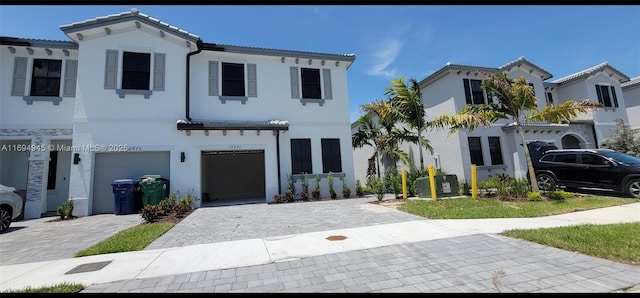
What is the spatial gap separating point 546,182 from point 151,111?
693 inches

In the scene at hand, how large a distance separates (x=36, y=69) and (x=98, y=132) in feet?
14.0

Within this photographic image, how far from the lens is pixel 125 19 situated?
11.0m

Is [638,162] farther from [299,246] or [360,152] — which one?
[360,152]

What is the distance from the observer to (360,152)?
2195 cm

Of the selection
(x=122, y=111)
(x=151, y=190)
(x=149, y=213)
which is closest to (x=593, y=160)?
(x=149, y=213)

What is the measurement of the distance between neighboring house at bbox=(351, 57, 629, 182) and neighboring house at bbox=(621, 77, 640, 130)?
724 millimetres

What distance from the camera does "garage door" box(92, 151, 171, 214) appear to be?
10.6 m

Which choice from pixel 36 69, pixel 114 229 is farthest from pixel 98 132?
pixel 114 229

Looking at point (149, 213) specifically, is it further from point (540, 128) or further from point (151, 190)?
point (540, 128)

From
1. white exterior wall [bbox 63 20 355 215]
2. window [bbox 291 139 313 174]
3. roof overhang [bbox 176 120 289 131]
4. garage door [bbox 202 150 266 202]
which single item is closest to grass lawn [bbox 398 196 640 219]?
white exterior wall [bbox 63 20 355 215]

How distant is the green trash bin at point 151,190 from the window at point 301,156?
557 centimetres

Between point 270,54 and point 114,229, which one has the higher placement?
point 270,54

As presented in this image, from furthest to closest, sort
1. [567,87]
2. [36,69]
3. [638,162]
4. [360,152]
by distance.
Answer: [360,152], [567,87], [36,69], [638,162]

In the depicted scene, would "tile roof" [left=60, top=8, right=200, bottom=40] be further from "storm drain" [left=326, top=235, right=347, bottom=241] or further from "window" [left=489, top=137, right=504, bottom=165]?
"window" [left=489, top=137, right=504, bottom=165]
